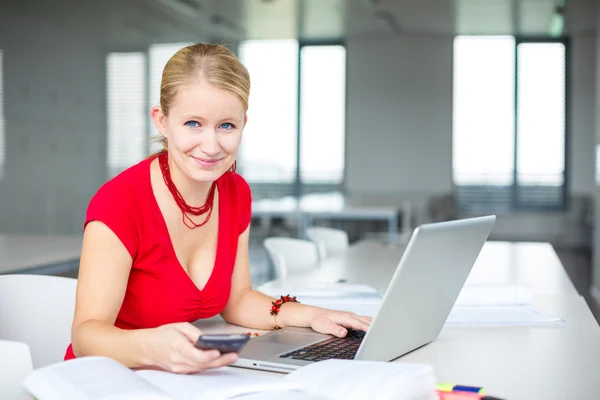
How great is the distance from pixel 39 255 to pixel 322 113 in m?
9.93

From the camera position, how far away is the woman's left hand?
148 cm

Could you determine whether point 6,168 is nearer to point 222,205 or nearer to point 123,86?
point 123,86

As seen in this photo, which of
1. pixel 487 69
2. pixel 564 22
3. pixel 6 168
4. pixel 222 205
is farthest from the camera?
pixel 487 69

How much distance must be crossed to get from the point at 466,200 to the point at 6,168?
30.2 ft

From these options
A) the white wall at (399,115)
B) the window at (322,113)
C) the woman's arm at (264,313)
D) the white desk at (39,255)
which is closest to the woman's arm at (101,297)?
the woman's arm at (264,313)

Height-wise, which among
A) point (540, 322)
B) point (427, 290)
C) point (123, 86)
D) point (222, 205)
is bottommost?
point (540, 322)

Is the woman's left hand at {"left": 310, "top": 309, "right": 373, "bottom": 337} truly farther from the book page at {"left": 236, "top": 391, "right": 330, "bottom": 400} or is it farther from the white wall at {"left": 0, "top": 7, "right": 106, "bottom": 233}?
the white wall at {"left": 0, "top": 7, "right": 106, "bottom": 233}

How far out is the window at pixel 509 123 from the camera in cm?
1219

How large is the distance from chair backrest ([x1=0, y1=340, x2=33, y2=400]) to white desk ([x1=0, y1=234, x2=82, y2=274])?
48.3 inches

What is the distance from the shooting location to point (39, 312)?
1.72 m

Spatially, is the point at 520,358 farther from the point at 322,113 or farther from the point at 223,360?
the point at 322,113

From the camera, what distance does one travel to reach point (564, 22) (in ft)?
36.0

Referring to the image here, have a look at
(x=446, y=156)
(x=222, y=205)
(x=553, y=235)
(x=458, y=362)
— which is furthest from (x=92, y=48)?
(x=553, y=235)

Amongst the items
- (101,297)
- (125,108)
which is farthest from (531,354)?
(125,108)
